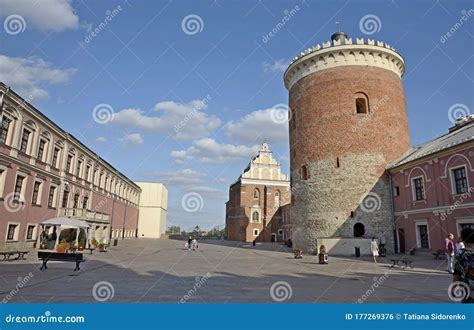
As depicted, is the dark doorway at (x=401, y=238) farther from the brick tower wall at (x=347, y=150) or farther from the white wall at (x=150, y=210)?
the white wall at (x=150, y=210)

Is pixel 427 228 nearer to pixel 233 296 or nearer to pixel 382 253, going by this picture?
pixel 382 253

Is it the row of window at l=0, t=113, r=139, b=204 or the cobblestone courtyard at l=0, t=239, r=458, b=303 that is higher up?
the row of window at l=0, t=113, r=139, b=204

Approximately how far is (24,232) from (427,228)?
2751 cm

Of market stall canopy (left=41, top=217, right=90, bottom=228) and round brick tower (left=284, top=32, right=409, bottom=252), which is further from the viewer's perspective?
round brick tower (left=284, top=32, right=409, bottom=252)

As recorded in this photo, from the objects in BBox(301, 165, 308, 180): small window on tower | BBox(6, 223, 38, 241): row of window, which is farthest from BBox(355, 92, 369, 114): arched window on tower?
BBox(6, 223, 38, 241): row of window

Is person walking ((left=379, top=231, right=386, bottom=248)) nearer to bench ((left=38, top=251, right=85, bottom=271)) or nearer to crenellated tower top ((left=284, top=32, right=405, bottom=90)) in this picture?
crenellated tower top ((left=284, top=32, right=405, bottom=90))

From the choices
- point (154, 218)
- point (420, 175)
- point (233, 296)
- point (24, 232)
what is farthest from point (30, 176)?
point (154, 218)

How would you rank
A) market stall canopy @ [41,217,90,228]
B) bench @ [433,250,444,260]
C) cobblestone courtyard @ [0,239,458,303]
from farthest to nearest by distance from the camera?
market stall canopy @ [41,217,90,228] → bench @ [433,250,444,260] → cobblestone courtyard @ [0,239,458,303]

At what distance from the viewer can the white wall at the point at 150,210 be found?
6862cm

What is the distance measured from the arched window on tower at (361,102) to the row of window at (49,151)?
24.6m

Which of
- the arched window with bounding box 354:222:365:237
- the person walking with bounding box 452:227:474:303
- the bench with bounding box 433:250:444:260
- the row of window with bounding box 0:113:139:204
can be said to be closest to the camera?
the person walking with bounding box 452:227:474:303

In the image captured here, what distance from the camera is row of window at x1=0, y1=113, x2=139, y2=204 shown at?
2110 cm

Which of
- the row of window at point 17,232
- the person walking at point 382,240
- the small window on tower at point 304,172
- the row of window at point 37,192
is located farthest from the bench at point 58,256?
the person walking at point 382,240

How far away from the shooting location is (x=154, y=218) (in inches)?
2753
